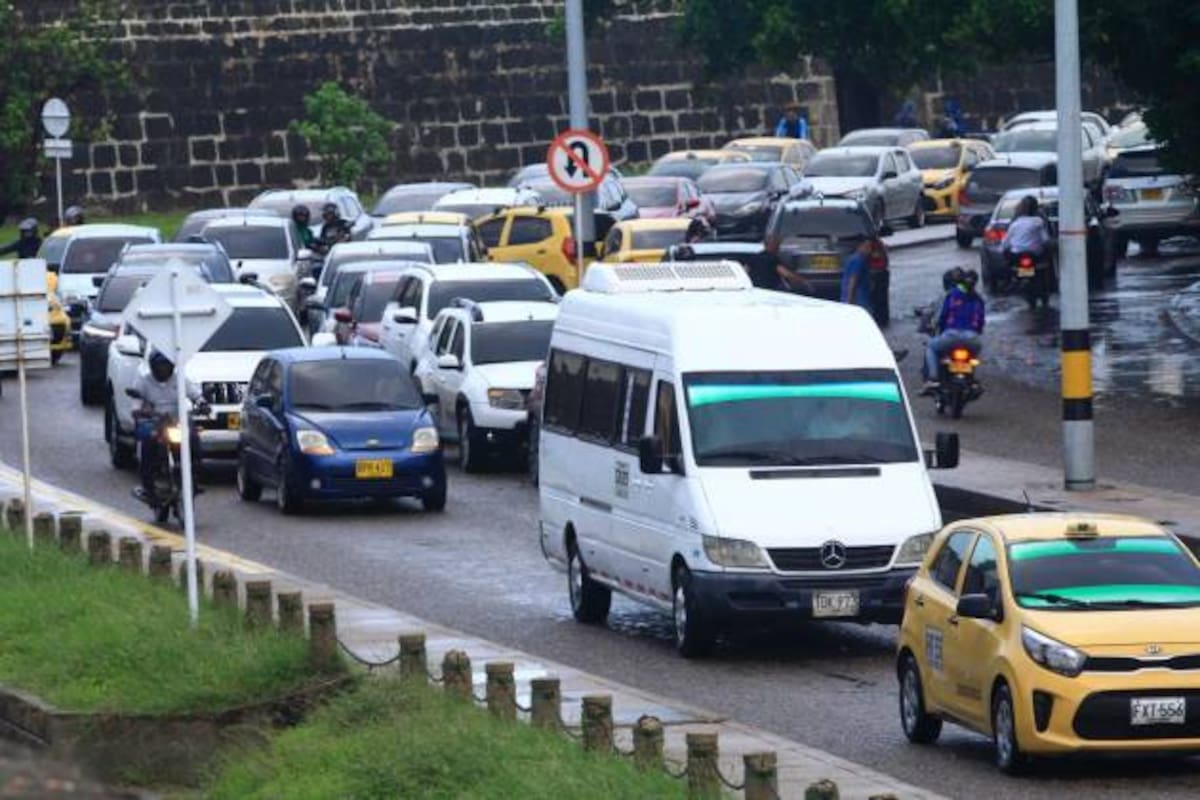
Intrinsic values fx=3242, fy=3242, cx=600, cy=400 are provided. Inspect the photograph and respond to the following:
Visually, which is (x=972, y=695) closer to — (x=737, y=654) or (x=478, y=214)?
(x=737, y=654)

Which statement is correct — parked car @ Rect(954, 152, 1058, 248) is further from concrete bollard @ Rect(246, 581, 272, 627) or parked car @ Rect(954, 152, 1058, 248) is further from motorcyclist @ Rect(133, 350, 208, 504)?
concrete bollard @ Rect(246, 581, 272, 627)

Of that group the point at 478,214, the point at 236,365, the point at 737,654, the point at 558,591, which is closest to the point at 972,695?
the point at 737,654

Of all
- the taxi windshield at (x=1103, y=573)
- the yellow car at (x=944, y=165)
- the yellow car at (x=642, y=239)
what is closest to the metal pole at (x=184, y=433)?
the taxi windshield at (x=1103, y=573)

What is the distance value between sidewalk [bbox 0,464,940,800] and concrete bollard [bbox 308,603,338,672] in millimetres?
1065

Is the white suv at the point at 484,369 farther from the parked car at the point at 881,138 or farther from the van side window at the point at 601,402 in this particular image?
the parked car at the point at 881,138

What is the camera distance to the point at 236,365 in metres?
33.1

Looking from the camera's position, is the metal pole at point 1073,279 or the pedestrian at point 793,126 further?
the pedestrian at point 793,126

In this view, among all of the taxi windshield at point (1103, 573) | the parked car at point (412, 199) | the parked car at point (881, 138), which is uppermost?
the parked car at point (881, 138)

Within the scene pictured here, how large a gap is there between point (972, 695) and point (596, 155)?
19.6m

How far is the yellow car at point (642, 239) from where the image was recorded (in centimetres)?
4481

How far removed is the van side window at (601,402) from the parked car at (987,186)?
31.0 m

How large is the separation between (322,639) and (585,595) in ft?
16.5

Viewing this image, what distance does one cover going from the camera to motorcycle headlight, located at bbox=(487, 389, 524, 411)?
105ft

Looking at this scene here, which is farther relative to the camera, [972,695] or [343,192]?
[343,192]
